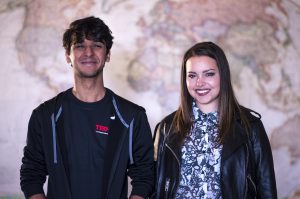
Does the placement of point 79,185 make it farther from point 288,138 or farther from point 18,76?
point 288,138

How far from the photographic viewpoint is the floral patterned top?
6.24 feet

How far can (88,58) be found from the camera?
6.78 ft

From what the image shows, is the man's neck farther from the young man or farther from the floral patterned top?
the floral patterned top

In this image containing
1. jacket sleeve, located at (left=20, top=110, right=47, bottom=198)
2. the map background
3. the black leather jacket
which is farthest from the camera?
the map background

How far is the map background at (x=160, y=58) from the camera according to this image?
3230 millimetres

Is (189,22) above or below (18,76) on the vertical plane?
above

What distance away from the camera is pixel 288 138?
322cm

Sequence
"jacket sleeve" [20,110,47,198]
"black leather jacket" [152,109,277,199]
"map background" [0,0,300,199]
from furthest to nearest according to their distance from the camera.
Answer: "map background" [0,0,300,199], "jacket sleeve" [20,110,47,198], "black leather jacket" [152,109,277,199]

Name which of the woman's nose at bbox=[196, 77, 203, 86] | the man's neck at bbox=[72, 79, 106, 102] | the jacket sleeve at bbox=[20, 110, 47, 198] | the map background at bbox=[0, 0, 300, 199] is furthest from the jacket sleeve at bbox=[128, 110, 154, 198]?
the map background at bbox=[0, 0, 300, 199]

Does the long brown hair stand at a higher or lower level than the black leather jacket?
higher

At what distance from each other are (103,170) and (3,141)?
1.60 meters

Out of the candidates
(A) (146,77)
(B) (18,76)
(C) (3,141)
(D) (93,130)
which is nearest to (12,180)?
(C) (3,141)

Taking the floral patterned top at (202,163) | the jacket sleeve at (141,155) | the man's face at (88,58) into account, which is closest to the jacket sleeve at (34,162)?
the man's face at (88,58)

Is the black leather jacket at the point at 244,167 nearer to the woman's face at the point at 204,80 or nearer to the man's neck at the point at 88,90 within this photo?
the woman's face at the point at 204,80
